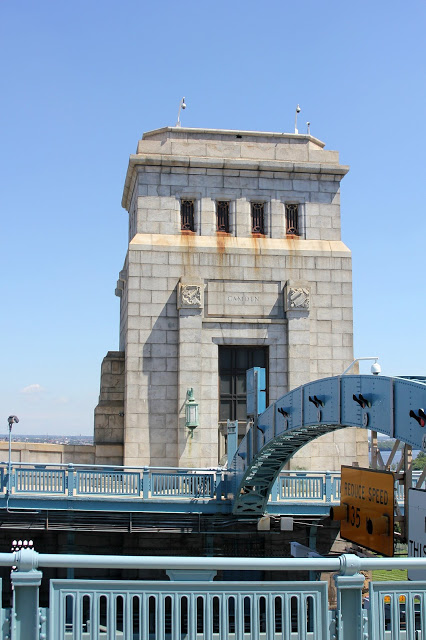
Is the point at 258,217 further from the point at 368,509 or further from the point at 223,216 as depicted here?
the point at 368,509

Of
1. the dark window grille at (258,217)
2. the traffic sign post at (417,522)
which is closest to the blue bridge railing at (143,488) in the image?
the dark window grille at (258,217)

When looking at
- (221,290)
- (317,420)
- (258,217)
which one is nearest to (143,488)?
(317,420)

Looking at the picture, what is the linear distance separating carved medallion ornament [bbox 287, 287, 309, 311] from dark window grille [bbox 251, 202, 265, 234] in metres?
2.87

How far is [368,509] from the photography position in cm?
1347

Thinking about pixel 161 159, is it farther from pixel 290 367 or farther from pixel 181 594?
pixel 181 594

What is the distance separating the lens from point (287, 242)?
28688 millimetres

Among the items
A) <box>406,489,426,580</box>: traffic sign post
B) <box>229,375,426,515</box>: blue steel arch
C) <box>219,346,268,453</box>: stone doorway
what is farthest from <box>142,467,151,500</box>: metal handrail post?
<box>406,489,426,580</box>: traffic sign post

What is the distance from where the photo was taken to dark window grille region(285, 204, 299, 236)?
29156 millimetres

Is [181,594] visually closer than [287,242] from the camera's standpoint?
Yes

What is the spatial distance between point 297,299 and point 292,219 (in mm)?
3550

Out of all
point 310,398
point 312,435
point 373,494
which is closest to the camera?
point 373,494

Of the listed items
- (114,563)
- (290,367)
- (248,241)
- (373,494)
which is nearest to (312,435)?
A: (373,494)

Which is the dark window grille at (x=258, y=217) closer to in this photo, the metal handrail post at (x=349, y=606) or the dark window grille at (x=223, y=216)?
the dark window grille at (x=223, y=216)

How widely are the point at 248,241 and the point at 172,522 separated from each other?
11175 mm
